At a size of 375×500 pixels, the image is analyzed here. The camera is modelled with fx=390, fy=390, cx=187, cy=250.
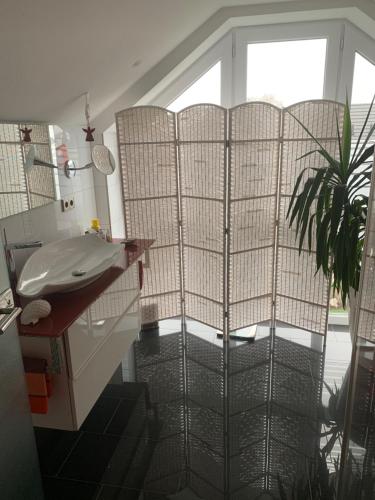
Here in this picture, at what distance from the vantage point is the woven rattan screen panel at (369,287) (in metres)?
1.30

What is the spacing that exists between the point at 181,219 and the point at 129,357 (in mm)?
1199

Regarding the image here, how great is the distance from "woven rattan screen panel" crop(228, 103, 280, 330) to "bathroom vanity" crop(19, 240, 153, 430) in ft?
3.44

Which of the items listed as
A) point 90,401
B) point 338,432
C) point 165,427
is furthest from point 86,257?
point 338,432

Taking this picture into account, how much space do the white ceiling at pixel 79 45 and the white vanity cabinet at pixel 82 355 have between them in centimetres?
113

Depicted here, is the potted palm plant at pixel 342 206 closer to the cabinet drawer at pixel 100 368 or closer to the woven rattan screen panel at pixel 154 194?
the woven rattan screen panel at pixel 154 194

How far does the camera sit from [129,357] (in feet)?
10.2

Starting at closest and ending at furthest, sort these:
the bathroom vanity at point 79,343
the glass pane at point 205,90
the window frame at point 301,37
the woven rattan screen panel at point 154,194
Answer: the bathroom vanity at point 79,343
the woven rattan screen panel at point 154,194
the window frame at point 301,37
the glass pane at point 205,90

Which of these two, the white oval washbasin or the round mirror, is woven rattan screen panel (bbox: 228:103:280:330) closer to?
the round mirror

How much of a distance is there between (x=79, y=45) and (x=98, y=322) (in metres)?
1.43

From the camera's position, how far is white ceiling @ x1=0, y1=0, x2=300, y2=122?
5.20 ft

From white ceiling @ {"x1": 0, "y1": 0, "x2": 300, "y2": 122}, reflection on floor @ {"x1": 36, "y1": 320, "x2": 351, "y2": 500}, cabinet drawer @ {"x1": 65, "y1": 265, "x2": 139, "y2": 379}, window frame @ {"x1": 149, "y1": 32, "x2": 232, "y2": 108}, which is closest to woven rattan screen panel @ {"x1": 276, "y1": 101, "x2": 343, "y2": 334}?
reflection on floor @ {"x1": 36, "y1": 320, "x2": 351, "y2": 500}

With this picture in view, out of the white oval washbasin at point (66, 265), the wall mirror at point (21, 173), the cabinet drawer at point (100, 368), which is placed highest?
the wall mirror at point (21, 173)

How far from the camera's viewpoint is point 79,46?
6.51ft

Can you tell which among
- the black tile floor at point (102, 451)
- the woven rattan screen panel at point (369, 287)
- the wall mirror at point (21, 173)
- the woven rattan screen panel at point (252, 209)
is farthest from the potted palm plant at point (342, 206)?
the wall mirror at point (21, 173)
